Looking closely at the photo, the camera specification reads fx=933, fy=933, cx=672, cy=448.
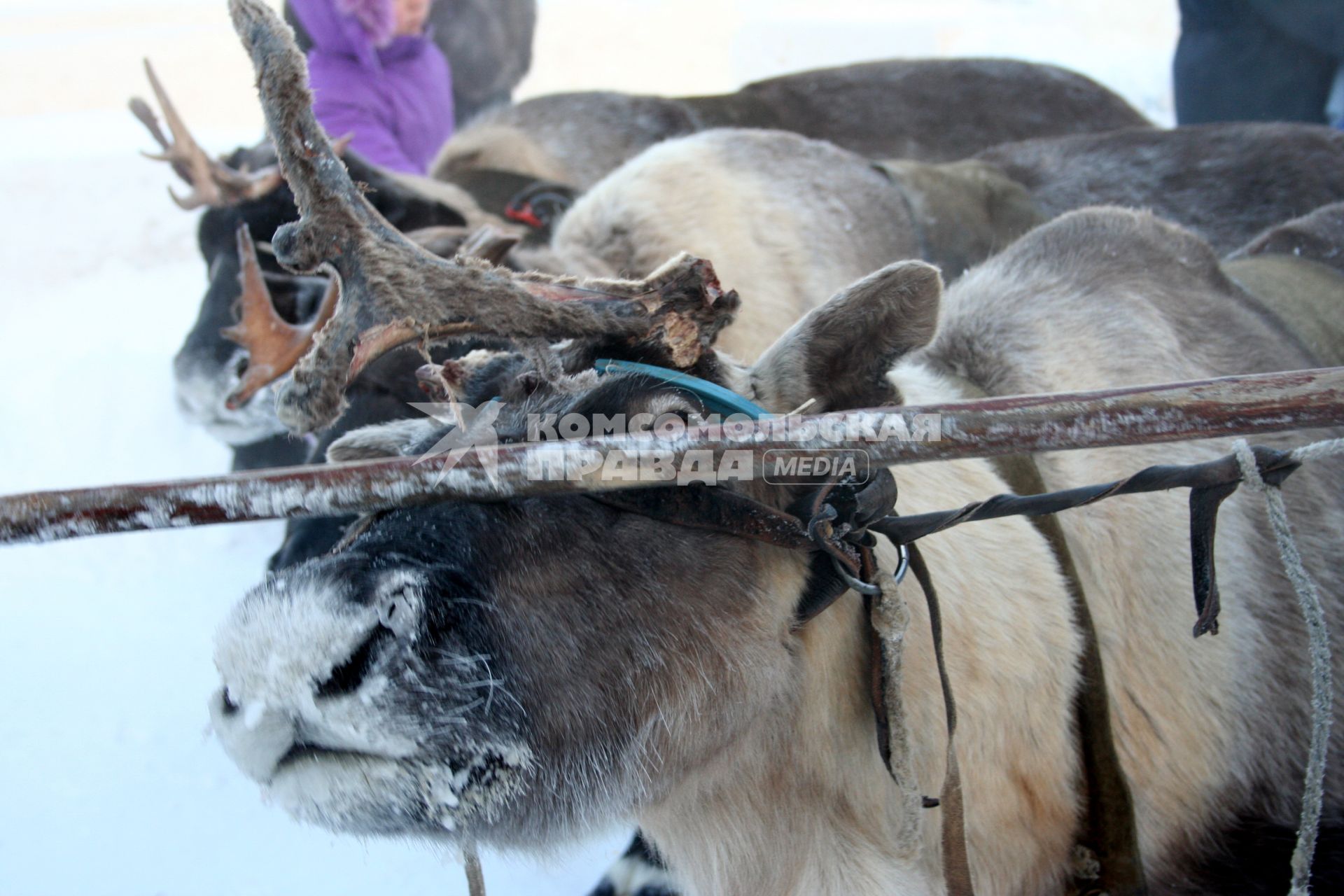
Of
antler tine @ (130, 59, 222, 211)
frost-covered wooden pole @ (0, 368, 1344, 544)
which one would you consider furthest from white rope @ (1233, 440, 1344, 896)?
antler tine @ (130, 59, 222, 211)

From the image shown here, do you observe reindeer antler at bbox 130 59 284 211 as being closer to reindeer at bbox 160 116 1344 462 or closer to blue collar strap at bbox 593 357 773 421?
reindeer at bbox 160 116 1344 462

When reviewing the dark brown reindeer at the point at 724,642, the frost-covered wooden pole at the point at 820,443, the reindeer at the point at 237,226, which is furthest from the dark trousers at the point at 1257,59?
the frost-covered wooden pole at the point at 820,443

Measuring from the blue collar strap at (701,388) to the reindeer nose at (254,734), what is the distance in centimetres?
74

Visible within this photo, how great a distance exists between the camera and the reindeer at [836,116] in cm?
515

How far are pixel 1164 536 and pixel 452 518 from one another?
1531 millimetres

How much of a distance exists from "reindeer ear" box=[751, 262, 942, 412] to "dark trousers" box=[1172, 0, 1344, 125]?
530cm

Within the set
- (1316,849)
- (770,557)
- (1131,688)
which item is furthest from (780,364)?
(1316,849)

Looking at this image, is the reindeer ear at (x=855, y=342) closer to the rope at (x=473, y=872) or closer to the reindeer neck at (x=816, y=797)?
the reindeer neck at (x=816, y=797)

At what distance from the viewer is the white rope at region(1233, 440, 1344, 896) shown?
A: 148 centimetres

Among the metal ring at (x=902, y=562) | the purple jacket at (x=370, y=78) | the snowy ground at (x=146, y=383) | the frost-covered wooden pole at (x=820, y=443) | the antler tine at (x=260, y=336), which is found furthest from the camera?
the purple jacket at (x=370, y=78)

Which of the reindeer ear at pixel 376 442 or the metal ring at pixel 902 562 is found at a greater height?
the reindeer ear at pixel 376 442

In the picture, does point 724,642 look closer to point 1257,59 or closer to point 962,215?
point 962,215

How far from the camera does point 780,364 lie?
1686 millimetres

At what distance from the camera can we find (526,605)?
1438 mm
